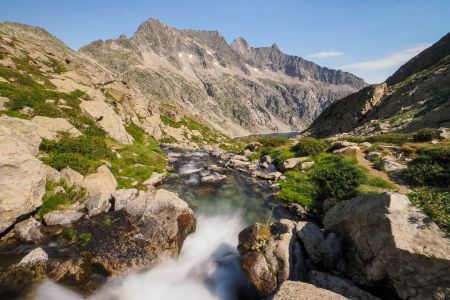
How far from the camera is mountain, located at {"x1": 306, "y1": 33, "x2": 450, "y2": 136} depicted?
157 ft

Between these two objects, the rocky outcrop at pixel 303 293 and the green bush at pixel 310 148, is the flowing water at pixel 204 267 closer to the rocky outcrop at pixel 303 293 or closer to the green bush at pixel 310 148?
the rocky outcrop at pixel 303 293

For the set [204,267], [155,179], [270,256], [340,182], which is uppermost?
[340,182]

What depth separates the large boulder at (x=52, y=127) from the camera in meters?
25.3

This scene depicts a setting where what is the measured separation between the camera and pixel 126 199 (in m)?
19.4

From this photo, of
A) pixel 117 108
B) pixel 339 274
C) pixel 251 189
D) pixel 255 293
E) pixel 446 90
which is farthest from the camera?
pixel 117 108

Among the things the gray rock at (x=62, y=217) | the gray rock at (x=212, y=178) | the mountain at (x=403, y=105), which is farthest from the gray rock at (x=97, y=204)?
the mountain at (x=403, y=105)

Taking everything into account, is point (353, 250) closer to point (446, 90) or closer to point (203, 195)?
point (203, 195)

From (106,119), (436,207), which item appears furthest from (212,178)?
(436,207)

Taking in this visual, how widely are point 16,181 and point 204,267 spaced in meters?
11.5

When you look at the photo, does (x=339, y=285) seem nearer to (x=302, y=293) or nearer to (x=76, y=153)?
(x=302, y=293)

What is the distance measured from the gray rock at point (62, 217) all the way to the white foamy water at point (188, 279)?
5527mm

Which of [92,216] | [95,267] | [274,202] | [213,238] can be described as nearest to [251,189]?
[274,202]

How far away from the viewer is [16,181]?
579 inches

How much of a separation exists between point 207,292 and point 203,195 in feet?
45.7
